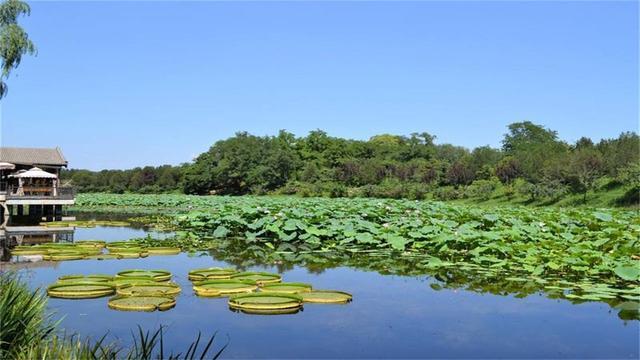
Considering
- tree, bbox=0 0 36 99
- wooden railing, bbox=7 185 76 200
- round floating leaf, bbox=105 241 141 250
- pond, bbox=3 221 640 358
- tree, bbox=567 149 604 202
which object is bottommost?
pond, bbox=3 221 640 358

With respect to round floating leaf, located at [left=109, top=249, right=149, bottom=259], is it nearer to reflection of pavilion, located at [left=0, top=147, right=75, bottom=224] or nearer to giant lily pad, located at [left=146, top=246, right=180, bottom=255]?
giant lily pad, located at [left=146, top=246, right=180, bottom=255]

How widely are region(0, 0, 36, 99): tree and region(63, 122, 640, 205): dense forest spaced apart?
1565cm

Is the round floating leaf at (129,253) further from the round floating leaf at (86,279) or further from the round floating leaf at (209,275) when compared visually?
the round floating leaf at (209,275)

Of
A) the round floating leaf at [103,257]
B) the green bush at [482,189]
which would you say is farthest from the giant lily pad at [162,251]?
the green bush at [482,189]

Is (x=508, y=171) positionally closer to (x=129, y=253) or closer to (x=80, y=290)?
(x=129, y=253)

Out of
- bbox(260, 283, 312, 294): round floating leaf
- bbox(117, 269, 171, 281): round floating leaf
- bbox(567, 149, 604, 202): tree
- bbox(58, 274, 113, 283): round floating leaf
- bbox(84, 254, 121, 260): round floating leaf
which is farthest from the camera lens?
bbox(567, 149, 604, 202): tree

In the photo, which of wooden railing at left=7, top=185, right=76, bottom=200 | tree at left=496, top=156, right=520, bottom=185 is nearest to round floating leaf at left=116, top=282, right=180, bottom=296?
wooden railing at left=7, top=185, right=76, bottom=200

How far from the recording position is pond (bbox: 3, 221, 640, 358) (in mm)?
6688

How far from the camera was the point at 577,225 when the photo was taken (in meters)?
15.5

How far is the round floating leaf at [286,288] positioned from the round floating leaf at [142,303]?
4.93ft

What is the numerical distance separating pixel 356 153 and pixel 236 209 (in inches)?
1860

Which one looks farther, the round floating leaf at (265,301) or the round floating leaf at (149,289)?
the round floating leaf at (149,289)

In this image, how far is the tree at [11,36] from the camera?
17078mm

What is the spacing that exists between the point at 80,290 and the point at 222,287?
A: 2.14m
